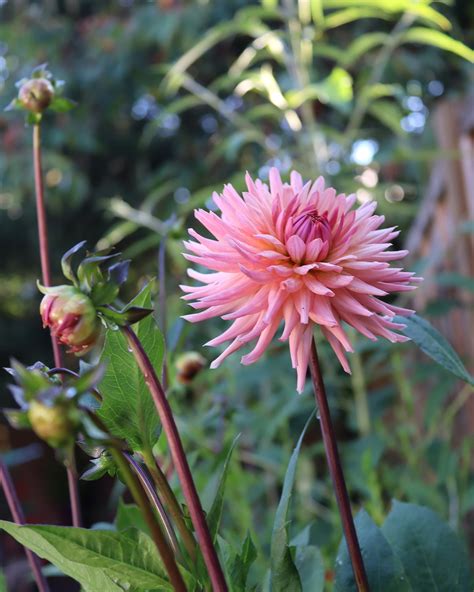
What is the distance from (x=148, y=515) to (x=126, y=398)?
0.10 m

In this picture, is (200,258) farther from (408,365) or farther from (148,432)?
(408,365)

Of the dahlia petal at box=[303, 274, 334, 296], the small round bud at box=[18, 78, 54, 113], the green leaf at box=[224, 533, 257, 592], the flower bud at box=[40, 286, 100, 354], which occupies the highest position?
the small round bud at box=[18, 78, 54, 113]

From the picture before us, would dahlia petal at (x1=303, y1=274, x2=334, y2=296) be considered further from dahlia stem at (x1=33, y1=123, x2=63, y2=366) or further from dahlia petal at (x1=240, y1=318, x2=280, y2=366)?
dahlia stem at (x1=33, y1=123, x2=63, y2=366)

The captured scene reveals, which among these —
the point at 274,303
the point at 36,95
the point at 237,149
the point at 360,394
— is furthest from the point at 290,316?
the point at 237,149

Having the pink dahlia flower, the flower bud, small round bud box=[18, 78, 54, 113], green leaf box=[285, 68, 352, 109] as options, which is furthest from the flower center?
green leaf box=[285, 68, 352, 109]

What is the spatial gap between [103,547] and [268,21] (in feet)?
8.85

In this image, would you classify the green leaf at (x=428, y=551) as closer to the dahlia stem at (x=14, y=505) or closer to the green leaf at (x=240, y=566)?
the green leaf at (x=240, y=566)

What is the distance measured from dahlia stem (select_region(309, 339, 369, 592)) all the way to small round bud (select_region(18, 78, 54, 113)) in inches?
11.7

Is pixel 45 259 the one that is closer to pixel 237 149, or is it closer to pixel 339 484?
pixel 339 484

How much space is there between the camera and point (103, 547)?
325 mm

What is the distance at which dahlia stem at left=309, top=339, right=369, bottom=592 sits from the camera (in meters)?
0.32

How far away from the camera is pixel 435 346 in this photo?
39 cm

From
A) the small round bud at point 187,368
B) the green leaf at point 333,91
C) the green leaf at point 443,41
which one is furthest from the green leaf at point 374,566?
the green leaf at point 333,91

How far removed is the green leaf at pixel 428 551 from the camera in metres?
0.42
